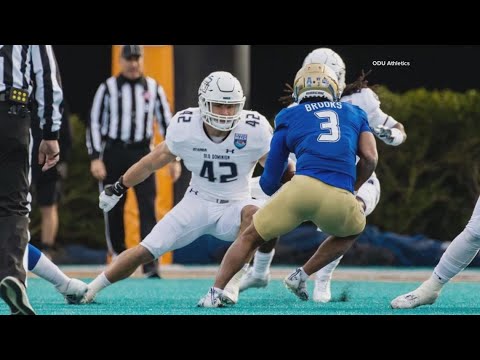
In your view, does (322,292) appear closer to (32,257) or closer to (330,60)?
(330,60)

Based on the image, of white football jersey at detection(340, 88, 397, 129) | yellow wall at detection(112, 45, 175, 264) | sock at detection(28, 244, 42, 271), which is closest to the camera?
sock at detection(28, 244, 42, 271)

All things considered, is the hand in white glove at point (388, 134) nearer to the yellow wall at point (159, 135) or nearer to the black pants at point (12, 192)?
the black pants at point (12, 192)

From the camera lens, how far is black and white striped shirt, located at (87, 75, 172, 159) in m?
7.99

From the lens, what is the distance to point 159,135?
869cm

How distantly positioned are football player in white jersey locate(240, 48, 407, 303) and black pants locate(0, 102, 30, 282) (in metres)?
1.68

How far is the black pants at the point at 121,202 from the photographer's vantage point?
26.1 ft

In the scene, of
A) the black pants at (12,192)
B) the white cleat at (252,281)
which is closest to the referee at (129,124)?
the white cleat at (252,281)

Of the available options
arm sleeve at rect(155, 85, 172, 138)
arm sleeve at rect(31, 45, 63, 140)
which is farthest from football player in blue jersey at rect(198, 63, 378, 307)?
arm sleeve at rect(155, 85, 172, 138)

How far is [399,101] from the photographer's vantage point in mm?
8695

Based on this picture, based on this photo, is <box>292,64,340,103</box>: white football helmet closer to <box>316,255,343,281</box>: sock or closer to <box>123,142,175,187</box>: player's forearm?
<box>123,142,175,187</box>: player's forearm

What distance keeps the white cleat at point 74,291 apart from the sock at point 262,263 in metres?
0.97

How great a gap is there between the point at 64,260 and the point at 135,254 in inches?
139

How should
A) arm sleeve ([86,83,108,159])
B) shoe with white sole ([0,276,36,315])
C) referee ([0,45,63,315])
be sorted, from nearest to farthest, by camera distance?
shoe with white sole ([0,276,36,315]) < referee ([0,45,63,315]) < arm sleeve ([86,83,108,159])

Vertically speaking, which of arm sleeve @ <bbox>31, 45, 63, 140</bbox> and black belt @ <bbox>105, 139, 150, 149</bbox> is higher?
arm sleeve @ <bbox>31, 45, 63, 140</bbox>
